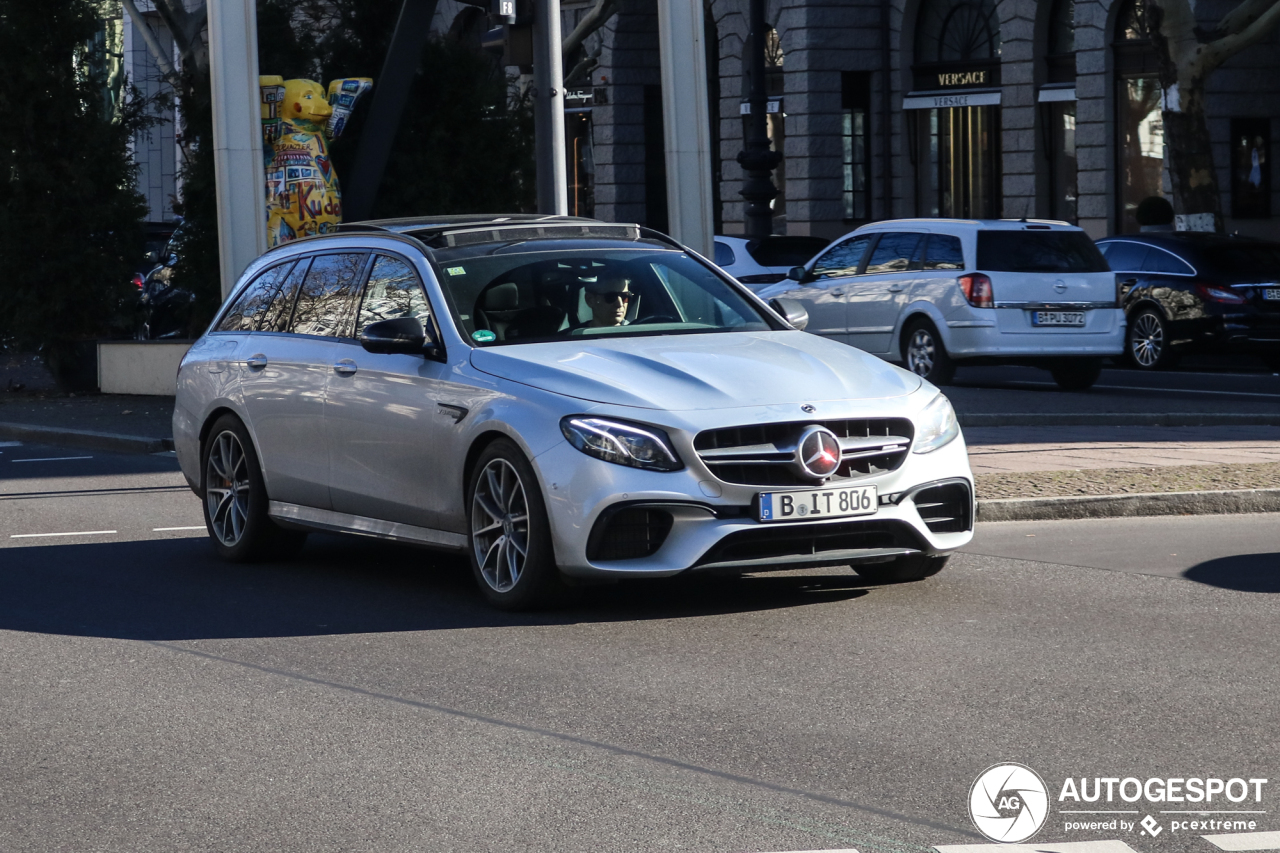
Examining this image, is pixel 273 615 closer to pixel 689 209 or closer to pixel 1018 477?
pixel 1018 477

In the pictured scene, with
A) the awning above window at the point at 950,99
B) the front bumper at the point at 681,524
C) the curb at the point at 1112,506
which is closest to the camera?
the front bumper at the point at 681,524

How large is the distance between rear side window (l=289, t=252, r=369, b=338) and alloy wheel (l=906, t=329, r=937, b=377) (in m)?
10.9

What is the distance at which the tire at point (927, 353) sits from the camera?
19.9 meters

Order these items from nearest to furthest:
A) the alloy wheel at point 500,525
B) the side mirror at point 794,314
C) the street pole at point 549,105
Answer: the alloy wheel at point 500,525 < the side mirror at point 794,314 < the street pole at point 549,105

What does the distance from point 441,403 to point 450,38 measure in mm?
13603

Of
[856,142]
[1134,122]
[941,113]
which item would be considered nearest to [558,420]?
[1134,122]

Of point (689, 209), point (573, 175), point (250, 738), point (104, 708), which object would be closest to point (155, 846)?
point (250, 738)

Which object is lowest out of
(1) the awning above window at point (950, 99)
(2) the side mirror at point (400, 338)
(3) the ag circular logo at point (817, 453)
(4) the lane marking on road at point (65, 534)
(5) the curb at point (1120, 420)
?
(4) the lane marking on road at point (65, 534)

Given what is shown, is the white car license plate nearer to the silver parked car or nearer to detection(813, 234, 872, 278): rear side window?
the silver parked car

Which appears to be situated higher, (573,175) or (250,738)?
(573,175)

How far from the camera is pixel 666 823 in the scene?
505 cm

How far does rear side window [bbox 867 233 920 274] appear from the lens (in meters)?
20.5

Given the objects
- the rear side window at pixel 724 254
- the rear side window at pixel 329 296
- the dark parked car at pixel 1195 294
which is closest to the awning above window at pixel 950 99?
the dark parked car at pixel 1195 294

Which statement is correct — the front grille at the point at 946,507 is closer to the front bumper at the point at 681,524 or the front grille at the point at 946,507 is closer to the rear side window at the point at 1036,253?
the front bumper at the point at 681,524
